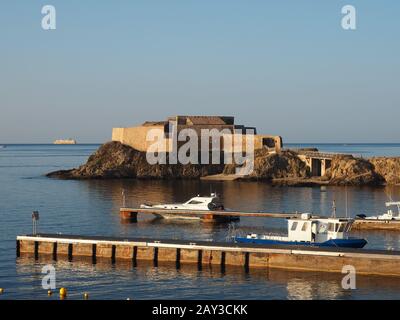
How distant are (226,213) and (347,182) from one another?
54.8 metres

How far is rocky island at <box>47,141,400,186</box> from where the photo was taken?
436ft

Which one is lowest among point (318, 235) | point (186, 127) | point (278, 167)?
point (318, 235)

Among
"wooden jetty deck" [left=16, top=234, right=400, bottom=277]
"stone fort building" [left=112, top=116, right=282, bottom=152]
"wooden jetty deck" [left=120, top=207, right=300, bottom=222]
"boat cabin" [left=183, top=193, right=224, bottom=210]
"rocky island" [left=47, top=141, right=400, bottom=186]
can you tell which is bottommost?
"wooden jetty deck" [left=16, top=234, right=400, bottom=277]

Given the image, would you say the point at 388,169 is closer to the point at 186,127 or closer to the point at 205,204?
the point at 186,127

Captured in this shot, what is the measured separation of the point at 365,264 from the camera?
48.6m

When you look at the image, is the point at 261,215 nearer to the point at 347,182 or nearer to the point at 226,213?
the point at 226,213

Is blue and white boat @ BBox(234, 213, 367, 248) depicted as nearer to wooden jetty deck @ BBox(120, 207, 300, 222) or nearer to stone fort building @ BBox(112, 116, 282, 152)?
wooden jetty deck @ BBox(120, 207, 300, 222)

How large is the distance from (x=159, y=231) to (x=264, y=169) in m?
71.8

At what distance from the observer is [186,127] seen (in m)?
156

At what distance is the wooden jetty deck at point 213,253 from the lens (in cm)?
4888

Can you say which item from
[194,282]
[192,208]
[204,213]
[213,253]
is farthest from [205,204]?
[194,282]

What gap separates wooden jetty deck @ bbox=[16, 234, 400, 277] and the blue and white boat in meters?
2.38

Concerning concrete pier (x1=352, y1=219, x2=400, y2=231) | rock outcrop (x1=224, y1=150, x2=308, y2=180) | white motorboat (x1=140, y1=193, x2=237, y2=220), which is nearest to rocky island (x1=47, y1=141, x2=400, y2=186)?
rock outcrop (x1=224, y1=150, x2=308, y2=180)
